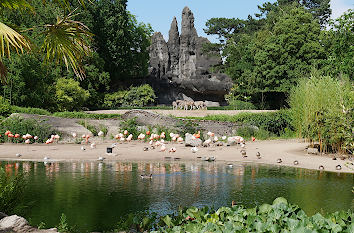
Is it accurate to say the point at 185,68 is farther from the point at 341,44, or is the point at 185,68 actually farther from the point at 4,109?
the point at 4,109

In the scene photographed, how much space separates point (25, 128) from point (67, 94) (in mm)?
14032

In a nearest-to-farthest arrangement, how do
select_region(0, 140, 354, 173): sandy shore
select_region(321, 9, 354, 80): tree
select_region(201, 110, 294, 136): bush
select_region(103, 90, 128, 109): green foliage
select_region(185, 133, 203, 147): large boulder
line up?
select_region(0, 140, 354, 173): sandy shore
select_region(185, 133, 203, 147): large boulder
select_region(201, 110, 294, 136): bush
select_region(321, 9, 354, 80): tree
select_region(103, 90, 128, 109): green foliage

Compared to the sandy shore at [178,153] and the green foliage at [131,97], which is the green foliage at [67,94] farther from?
the sandy shore at [178,153]

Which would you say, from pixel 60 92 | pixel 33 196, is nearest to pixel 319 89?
pixel 33 196

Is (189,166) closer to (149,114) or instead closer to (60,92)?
(149,114)

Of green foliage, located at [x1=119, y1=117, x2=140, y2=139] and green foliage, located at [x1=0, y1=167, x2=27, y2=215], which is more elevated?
green foliage, located at [x1=119, y1=117, x2=140, y2=139]

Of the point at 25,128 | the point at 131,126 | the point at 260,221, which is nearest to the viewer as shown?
the point at 260,221

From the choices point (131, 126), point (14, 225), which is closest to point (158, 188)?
point (14, 225)

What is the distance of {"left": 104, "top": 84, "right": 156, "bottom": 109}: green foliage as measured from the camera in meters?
42.1

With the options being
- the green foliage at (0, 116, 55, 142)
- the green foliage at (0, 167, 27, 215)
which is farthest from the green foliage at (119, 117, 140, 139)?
the green foliage at (0, 167, 27, 215)

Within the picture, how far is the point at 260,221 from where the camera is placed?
445cm

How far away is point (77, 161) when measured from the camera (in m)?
14.1

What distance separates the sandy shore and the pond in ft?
3.07

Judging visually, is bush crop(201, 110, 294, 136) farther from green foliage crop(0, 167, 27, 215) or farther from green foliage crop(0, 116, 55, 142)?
green foliage crop(0, 167, 27, 215)
